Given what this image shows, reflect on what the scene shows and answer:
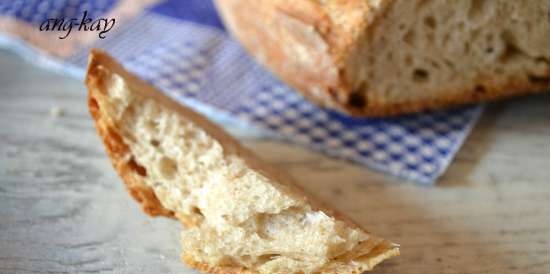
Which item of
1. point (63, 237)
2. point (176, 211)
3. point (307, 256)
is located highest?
point (307, 256)

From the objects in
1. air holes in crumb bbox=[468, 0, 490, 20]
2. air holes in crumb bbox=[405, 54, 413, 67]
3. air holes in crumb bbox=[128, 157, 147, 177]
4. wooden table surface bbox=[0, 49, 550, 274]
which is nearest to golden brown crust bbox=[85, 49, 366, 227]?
air holes in crumb bbox=[128, 157, 147, 177]

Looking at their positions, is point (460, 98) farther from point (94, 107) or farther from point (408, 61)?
point (94, 107)

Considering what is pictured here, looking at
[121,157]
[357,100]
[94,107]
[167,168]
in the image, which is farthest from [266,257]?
[357,100]

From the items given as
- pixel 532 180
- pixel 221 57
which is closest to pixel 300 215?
pixel 532 180

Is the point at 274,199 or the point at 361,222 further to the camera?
the point at 361,222

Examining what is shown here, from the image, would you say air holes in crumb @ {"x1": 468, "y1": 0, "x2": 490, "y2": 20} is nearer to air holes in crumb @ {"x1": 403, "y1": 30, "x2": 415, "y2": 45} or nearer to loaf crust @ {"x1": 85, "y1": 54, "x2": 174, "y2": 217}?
air holes in crumb @ {"x1": 403, "y1": 30, "x2": 415, "y2": 45}

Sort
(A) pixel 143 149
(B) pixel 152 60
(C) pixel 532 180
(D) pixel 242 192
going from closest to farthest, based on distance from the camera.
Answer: (D) pixel 242 192
(A) pixel 143 149
(C) pixel 532 180
(B) pixel 152 60

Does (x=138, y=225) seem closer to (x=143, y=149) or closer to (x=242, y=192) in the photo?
(x=143, y=149)
